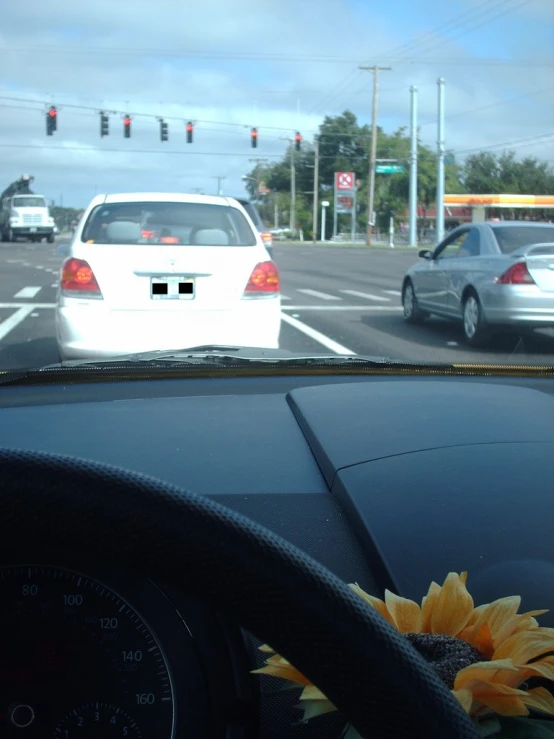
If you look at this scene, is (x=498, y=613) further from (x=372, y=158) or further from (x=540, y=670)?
(x=372, y=158)

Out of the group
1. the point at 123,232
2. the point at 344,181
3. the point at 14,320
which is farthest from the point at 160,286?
the point at 344,181

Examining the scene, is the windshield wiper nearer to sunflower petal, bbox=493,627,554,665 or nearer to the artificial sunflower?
the artificial sunflower

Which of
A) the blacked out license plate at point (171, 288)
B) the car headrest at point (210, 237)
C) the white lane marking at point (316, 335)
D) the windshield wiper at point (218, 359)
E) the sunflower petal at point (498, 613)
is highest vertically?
the car headrest at point (210, 237)

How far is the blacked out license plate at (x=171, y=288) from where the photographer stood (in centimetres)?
730

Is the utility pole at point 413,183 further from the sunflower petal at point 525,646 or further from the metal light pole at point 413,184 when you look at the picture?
the sunflower petal at point 525,646

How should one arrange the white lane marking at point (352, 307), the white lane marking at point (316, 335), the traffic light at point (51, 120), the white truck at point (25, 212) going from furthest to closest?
the white truck at point (25, 212) → the traffic light at point (51, 120) → the white lane marking at point (352, 307) → the white lane marking at point (316, 335)

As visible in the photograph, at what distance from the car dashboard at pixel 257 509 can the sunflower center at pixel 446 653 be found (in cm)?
26

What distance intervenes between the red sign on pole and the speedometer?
71.6 metres

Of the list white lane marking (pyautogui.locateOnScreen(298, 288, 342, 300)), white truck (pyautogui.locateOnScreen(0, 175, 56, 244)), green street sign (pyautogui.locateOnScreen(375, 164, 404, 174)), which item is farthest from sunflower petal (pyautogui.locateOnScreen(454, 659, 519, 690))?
green street sign (pyautogui.locateOnScreen(375, 164, 404, 174))

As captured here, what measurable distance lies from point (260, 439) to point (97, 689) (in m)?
1.47

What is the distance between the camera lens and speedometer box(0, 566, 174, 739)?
1.49 metres

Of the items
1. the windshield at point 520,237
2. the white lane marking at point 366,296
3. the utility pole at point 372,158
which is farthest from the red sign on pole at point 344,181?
the windshield at point 520,237

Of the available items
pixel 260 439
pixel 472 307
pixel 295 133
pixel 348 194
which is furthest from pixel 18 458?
pixel 348 194

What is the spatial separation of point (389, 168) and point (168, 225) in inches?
2067
